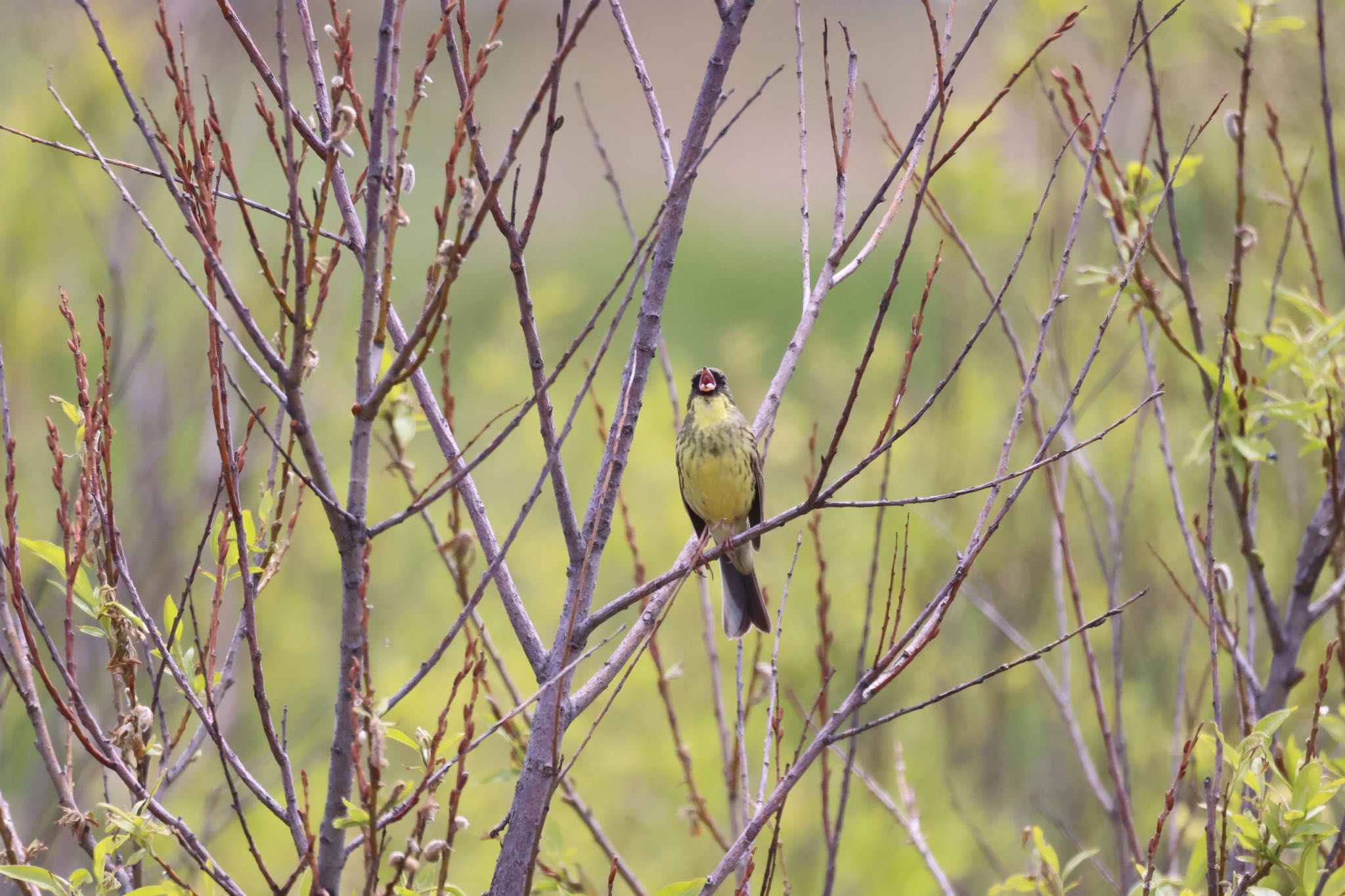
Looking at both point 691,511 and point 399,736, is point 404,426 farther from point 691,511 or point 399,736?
point 691,511

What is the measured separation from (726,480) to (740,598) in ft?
1.63

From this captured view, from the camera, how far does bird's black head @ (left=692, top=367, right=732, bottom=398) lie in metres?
5.29

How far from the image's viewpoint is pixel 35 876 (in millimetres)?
1903

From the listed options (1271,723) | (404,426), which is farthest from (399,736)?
(1271,723)

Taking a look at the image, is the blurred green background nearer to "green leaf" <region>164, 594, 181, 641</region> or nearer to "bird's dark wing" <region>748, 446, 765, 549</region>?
"bird's dark wing" <region>748, 446, 765, 549</region>

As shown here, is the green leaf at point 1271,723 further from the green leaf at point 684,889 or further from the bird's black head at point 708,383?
the bird's black head at point 708,383

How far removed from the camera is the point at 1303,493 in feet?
16.7

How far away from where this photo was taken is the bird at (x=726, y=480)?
4.95 metres

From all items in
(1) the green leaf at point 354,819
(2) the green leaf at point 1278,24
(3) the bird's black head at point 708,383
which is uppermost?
(2) the green leaf at point 1278,24

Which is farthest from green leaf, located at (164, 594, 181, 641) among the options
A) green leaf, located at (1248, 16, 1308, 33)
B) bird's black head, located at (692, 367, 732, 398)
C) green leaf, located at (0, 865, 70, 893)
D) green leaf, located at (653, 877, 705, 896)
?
bird's black head, located at (692, 367, 732, 398)

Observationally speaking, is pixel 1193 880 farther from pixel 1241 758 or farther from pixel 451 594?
pixel 451 594

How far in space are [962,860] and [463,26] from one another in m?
5.31

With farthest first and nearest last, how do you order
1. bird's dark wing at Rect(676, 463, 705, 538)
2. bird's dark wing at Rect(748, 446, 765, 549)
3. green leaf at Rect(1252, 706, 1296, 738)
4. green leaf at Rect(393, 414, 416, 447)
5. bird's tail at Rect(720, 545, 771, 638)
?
bird's dark wing at Rect(676, 463, 705, 538)
bird's dark wing at Rect(748, 446, 765, 549)
bird's tail at Rect(720, 545, 771, 638)
green leaf at Rect(1252, 706, 1296, 738)
green leaf at Rect(393, 414, 416, 447)

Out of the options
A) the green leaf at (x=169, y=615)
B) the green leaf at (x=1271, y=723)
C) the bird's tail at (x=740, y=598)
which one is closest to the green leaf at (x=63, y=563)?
the green leaf at (x=169, y=615)
